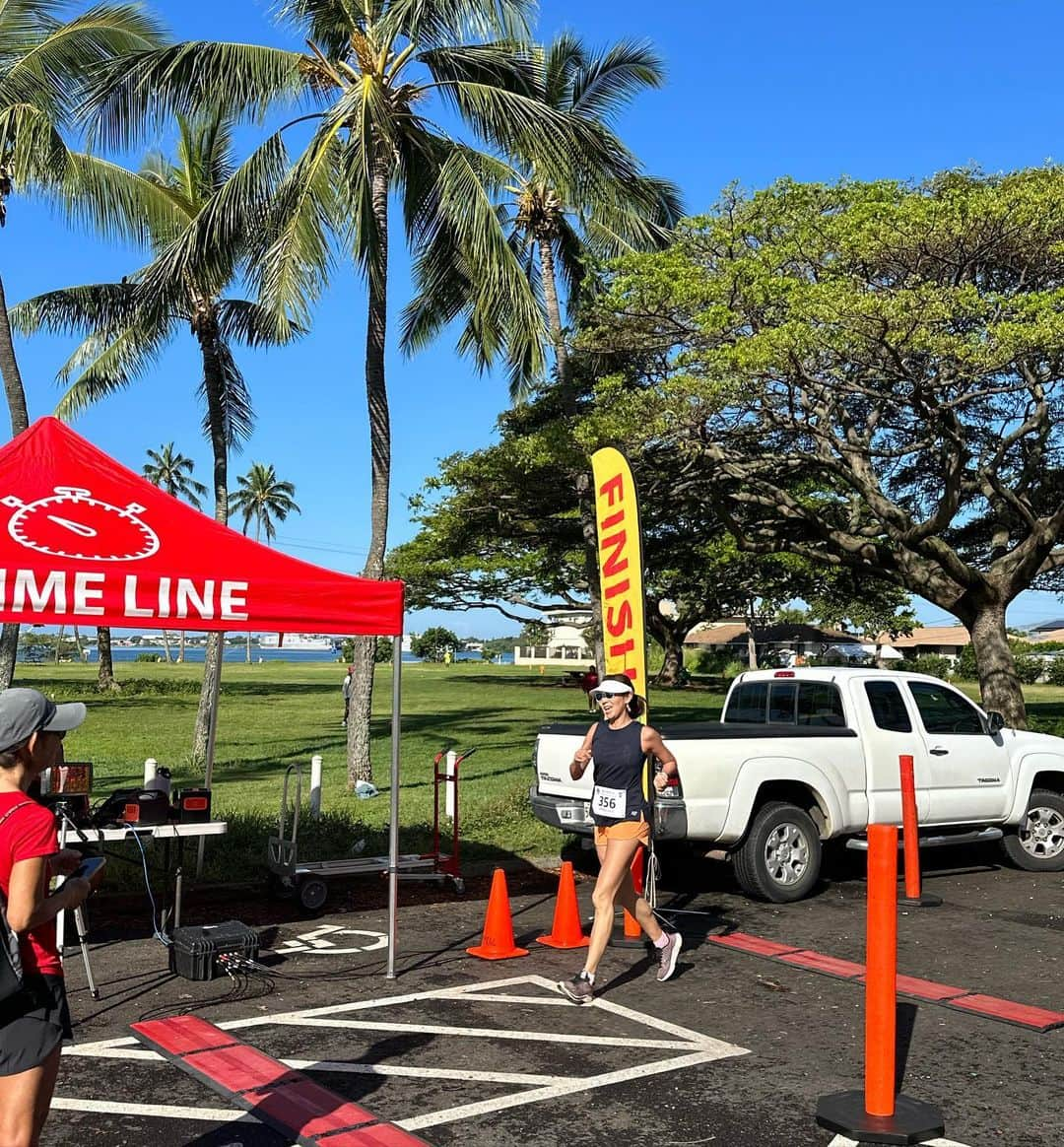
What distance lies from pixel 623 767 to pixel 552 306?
53.3 ft

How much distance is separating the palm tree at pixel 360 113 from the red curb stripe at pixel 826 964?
1001 cm

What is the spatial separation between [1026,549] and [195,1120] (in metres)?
18.3

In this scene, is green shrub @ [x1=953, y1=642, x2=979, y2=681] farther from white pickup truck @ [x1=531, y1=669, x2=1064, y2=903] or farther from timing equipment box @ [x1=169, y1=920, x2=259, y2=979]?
timing equipment box @ [x1=169, y1=920, x2=259, y2=979]

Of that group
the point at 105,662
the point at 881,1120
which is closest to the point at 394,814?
the point at 881,1120

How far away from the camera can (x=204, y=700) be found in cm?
2069

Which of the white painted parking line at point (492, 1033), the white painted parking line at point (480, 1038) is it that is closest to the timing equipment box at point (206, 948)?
the white painted parking line at point (480, 1038)

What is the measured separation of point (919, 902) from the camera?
10.4 m

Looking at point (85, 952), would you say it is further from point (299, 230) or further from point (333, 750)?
point (333, 750)

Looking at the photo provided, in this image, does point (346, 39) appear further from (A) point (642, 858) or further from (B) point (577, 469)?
(A) point (642, 858)

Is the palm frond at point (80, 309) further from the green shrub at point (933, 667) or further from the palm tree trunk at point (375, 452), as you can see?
the green shrub at point (933, 667)

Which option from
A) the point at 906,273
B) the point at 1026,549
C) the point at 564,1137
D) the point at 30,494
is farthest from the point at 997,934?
the point at 1026,549

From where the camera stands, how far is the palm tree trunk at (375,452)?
1786 cm

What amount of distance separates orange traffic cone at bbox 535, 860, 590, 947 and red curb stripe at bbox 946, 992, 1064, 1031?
2.65 m

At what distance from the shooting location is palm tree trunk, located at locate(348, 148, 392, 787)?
58.6ft
